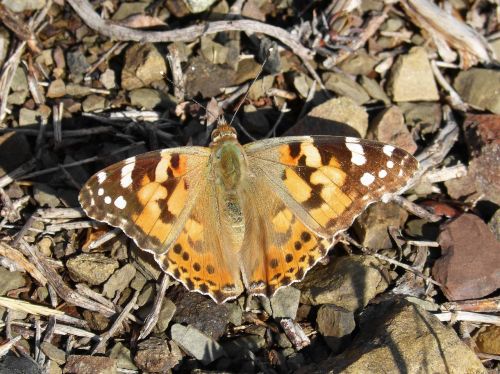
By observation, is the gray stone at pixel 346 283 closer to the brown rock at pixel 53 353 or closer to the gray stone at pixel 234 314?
the gray stone at pixel 234 314

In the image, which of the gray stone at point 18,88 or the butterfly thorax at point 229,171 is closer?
the butterfly thorax at point 229,171

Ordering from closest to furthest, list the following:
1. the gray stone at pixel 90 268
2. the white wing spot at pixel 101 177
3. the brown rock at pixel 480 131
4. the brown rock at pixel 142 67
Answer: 1. the white wing spot at pixel 101 177
2. the gray stone at pixel 90 268
3. the brown rock at pixel 480 131
4. the brown rock at pixel 142 67

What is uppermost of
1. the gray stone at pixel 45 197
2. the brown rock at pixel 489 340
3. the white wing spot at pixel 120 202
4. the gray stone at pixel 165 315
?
the white wing spot at pixel 120 202

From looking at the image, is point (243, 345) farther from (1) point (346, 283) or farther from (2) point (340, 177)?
(2) point (340, 177)

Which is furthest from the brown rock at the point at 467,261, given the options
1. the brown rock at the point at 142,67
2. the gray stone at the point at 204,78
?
the brown rock at the point at 142,67

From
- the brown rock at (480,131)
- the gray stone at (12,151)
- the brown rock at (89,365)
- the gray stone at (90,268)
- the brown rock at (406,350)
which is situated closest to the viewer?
the brown rock at (406,350)

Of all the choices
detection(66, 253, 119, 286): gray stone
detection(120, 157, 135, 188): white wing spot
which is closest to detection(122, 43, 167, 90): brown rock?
detection(120, 157, 135, 188): white wing spot

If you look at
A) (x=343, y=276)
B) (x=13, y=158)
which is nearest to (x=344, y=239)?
(x=343, y=276)
